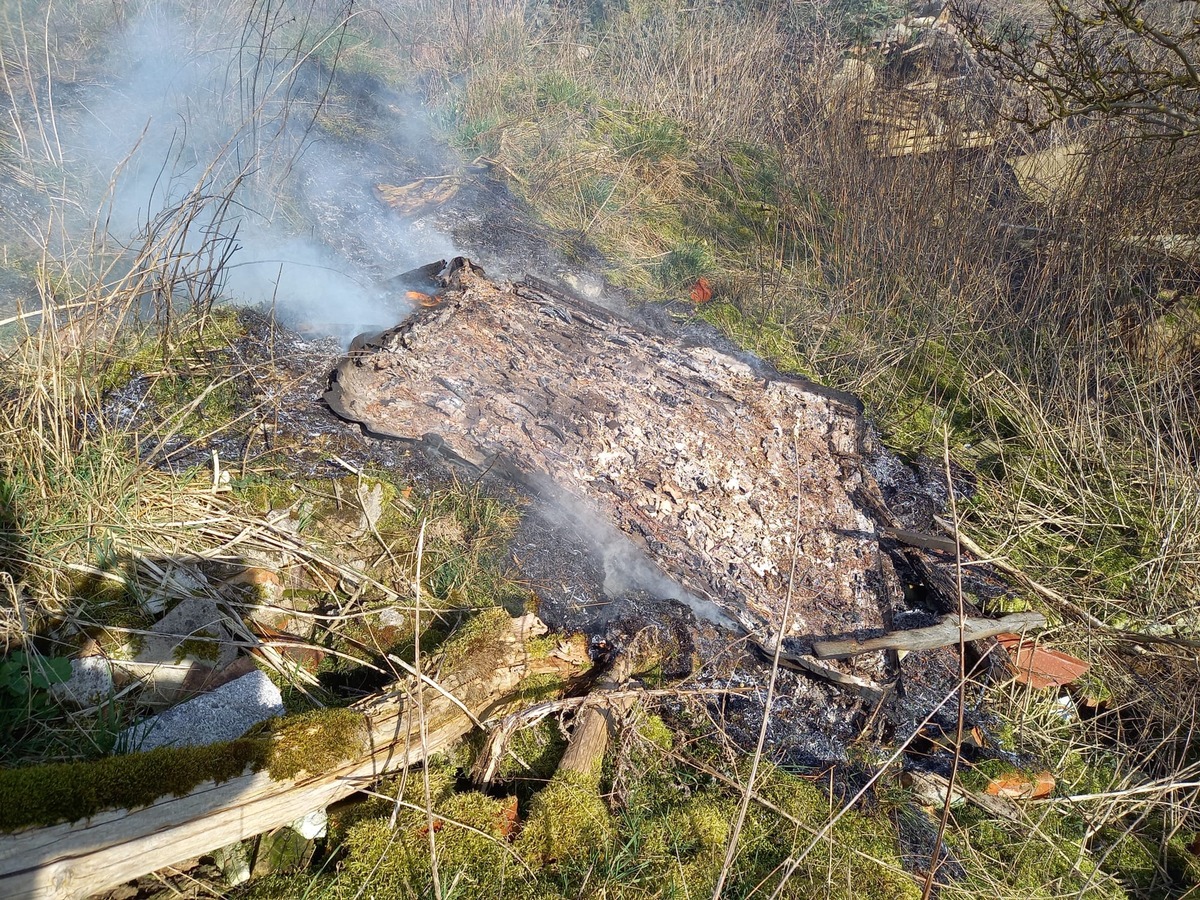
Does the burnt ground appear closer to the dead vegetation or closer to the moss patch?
the dead vegetation

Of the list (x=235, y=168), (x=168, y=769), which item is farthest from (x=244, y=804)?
(x=235, y=168)

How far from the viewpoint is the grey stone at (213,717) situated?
Result: 1962 millimetres

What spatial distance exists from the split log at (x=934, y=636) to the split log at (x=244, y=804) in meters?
1.29

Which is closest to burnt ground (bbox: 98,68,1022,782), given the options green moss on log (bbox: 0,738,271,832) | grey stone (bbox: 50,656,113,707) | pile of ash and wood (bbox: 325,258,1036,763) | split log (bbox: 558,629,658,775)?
pile of ash and wood (bbox: 325,258,1036,763)

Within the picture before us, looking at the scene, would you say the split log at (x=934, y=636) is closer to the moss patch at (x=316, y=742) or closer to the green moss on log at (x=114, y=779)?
the moss patch at (x=316, y=742)

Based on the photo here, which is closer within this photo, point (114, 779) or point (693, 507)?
point (114, 779)

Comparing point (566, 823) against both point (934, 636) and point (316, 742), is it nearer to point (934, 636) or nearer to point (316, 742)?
point (316, 742)

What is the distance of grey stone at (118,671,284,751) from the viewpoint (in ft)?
6.44

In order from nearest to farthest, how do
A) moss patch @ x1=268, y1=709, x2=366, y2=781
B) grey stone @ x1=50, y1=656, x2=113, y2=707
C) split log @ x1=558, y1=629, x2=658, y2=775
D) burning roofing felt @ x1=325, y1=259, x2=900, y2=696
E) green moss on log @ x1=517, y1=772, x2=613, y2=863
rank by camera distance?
1. moss patch @ x1=268, y1=709, x2=366, y2=781
2. grey stone @ x1=50, y1=656, x2=113, y2=707
3. green moss on log @ x1=517, y1=772, x2=613, y2=863
4. split log @ x1=558, y1=629, x2=658, y2=775
5. burning roofing felt @ x1=325, y1=259, x2=900, y2=696

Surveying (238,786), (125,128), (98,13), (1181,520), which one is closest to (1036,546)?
(1181,520)

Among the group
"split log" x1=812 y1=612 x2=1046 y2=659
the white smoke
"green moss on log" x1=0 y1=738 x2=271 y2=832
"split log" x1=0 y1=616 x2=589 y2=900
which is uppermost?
the white smoke

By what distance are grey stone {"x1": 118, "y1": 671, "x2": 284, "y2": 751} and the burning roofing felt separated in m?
1.35

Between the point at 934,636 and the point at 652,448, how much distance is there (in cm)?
152

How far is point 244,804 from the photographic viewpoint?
1768mm
